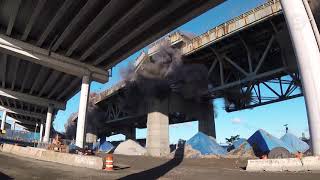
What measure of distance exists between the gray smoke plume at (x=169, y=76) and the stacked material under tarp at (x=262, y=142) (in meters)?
7.72

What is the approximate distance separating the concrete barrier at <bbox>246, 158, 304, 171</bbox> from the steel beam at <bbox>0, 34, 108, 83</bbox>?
2103cm

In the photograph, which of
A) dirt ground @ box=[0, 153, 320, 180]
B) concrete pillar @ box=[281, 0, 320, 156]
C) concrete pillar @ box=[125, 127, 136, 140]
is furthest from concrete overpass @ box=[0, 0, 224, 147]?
concrete pillar @ box=[125, 127, 136, 140]

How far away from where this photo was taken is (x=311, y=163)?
13.2 metres

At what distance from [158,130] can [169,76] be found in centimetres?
677

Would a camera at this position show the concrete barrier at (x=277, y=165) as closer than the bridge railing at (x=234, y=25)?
Yes

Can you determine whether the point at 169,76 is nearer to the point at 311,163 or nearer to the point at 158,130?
the point at 158,130

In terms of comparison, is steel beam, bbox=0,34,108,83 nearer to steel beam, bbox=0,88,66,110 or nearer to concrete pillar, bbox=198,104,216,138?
concrete pillar, bbox=198,104,216,138

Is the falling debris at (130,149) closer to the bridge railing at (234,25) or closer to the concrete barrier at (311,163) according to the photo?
the bridge railing at (234,25)

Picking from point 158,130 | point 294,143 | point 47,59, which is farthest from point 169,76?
point 294,143

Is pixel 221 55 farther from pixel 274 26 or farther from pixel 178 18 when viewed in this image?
pixel 178 18

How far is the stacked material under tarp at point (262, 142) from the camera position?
3212 cm

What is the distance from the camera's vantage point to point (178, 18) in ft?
78.2

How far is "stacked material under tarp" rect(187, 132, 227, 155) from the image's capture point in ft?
112

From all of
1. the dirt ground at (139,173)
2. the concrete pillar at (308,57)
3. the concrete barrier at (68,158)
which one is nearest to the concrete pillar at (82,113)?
the concrete barrier at (68,158)
